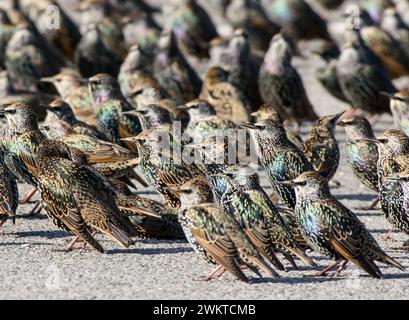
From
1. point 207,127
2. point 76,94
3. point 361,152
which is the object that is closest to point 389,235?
point 361,152

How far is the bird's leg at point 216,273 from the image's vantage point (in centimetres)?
792

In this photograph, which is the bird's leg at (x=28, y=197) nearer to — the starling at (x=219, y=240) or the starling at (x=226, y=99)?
the starling at (x=219, y=240)

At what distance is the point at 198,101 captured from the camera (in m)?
11.7

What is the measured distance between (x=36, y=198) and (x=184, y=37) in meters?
7.43

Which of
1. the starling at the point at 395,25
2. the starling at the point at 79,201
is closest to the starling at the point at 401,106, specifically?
the starling at the point at 79,201

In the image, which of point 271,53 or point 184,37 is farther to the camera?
point 184,37

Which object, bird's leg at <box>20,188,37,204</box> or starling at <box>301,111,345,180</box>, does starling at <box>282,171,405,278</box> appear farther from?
bird's leg at <box>20,188,37,204</box>

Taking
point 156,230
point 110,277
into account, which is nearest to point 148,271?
point 110,277

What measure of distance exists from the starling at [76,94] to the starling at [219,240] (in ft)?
14.3

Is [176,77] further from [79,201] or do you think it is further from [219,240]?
[219,240]

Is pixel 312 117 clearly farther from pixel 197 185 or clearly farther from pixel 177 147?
pixel 197 185

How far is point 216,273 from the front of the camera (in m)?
8.04

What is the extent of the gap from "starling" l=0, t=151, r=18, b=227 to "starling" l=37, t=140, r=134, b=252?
0.98ft

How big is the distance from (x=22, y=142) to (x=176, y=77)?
195 inches
